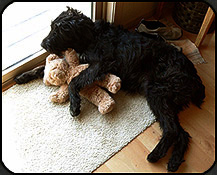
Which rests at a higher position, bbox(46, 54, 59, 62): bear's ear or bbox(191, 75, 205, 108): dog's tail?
bbox(46, 54, 59, 62): bear's ear

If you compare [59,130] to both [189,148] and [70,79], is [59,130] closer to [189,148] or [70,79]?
[70,79]

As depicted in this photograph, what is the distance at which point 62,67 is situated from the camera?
1.60 metres

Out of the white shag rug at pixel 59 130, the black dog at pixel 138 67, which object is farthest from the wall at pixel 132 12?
the white shag rug at pixel 59 130

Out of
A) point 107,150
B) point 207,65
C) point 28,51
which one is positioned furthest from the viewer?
point 207,65

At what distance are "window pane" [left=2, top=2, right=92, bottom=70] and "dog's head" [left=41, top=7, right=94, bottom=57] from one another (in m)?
0.27

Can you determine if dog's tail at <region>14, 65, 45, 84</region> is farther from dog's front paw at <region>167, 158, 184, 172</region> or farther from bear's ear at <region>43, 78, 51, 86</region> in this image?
dog's front paw at <region>167, 158, 184, 172</region>

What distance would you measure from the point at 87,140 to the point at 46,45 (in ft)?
2.09

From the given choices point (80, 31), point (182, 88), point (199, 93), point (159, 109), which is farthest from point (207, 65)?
point (80, 31)

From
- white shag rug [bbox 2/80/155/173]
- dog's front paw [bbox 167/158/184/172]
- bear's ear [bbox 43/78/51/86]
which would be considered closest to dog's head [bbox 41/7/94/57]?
bear's ear [bbox 43/78/51/86]

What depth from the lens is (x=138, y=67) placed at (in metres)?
1.64

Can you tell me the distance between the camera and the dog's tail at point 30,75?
170 cm

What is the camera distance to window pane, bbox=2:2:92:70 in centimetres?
176

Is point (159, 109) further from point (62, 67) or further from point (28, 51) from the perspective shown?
point (28, 51)

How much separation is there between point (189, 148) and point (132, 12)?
3.66ft
